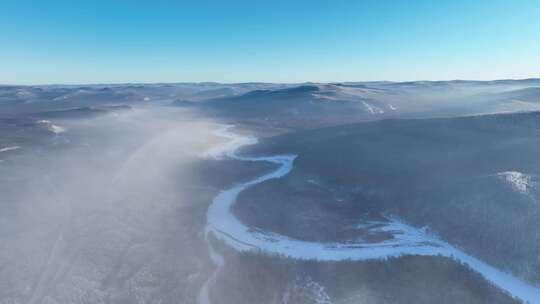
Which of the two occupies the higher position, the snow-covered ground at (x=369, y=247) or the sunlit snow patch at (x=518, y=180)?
the sunlit snow patch at (x=518, y=180)

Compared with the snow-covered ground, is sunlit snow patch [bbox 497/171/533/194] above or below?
above

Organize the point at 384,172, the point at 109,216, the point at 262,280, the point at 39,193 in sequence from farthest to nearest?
the point at 384,172 → the point at 39,193 → the point at 109,216 → the point at 262,280

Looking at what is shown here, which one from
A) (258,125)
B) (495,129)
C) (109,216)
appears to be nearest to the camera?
(109,216)

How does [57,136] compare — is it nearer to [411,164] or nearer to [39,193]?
[39,193]

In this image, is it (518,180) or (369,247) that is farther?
(518,180)

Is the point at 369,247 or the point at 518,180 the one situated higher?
the point at 518,180

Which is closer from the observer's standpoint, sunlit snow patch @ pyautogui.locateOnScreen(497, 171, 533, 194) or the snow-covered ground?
the snow-covered ground

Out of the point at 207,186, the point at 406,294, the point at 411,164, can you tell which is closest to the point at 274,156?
the point at 207,186

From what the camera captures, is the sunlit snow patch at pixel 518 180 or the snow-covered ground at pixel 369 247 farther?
the sunlit snow patch at pixel 518 180

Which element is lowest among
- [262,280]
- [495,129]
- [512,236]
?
[262,280]

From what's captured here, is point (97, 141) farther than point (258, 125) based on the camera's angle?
No

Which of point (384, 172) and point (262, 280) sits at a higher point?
point (384, 172)
